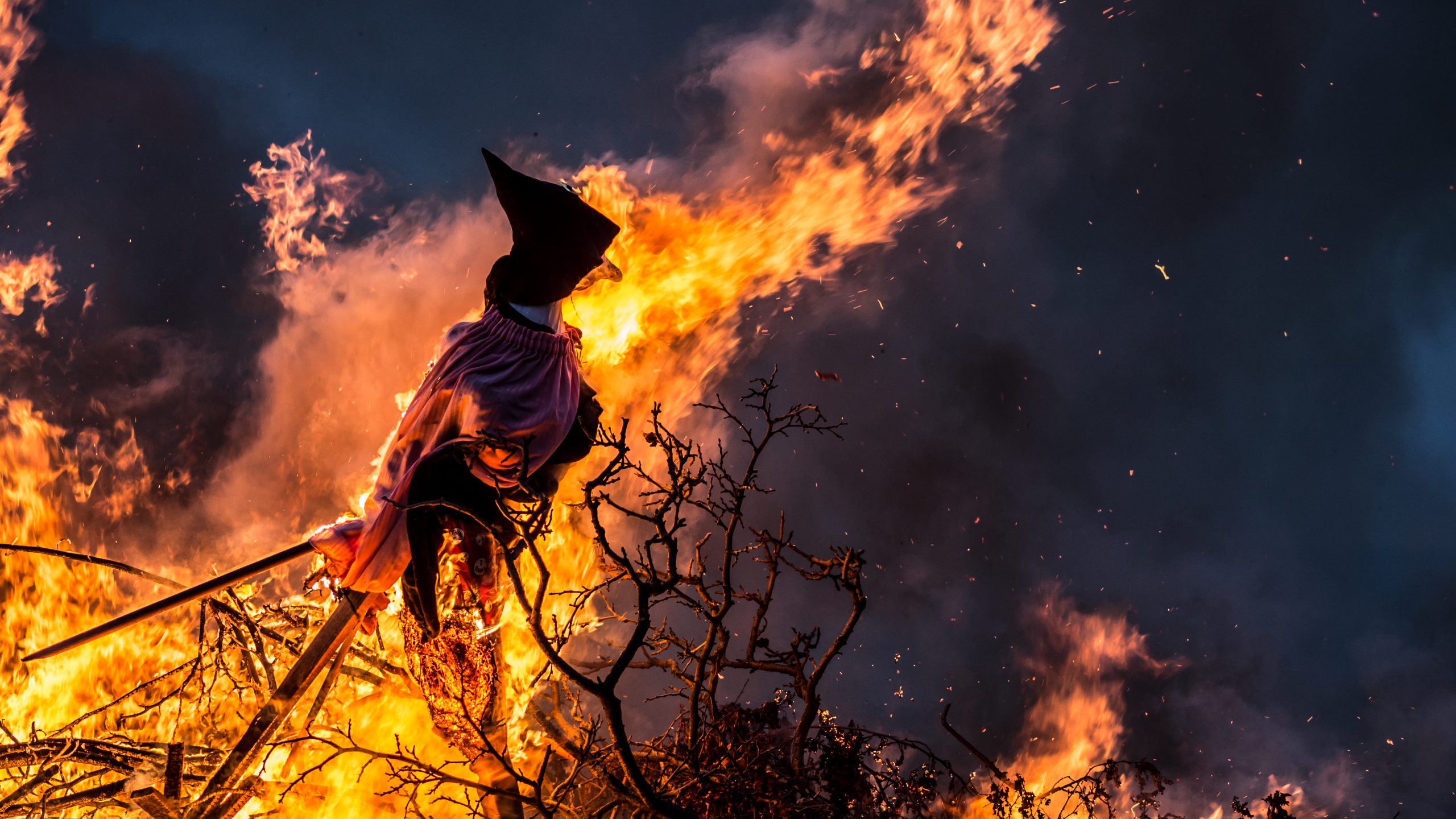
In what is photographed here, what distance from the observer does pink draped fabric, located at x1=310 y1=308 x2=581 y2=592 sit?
13.0 ft

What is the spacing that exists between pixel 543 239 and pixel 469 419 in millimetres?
1066

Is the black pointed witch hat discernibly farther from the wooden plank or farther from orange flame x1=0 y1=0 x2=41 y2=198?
orange flame x1=0 y1=0 x2=41 y2=198

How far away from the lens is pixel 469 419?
13.0ft

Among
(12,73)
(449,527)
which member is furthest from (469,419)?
(12,73)

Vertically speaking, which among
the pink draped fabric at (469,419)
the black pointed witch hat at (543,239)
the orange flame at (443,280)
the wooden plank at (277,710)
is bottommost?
the wooden plank at (277,710)

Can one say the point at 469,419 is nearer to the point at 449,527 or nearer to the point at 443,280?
the point at 449,527

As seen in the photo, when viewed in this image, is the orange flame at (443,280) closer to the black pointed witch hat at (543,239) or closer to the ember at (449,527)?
the ember at (449,527)

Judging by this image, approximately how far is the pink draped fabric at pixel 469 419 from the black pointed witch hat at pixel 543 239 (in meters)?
0.23

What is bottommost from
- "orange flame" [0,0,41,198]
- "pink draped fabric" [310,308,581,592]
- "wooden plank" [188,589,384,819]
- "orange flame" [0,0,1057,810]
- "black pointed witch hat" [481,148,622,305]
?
"wooden plank" [188,589,384,819]

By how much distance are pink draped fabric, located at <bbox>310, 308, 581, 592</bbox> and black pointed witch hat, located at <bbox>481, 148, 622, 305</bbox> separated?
23 cm

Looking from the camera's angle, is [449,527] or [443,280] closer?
[449,527]

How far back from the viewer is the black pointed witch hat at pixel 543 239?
411 centimetres

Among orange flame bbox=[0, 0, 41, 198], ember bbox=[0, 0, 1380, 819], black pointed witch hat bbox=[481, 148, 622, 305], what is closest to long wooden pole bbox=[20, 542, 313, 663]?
ember bbox=[0, 0, 1380, 819]

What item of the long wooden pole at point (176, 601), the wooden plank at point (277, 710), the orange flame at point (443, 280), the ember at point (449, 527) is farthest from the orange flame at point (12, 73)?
the wooden plank at point (277, 710)
